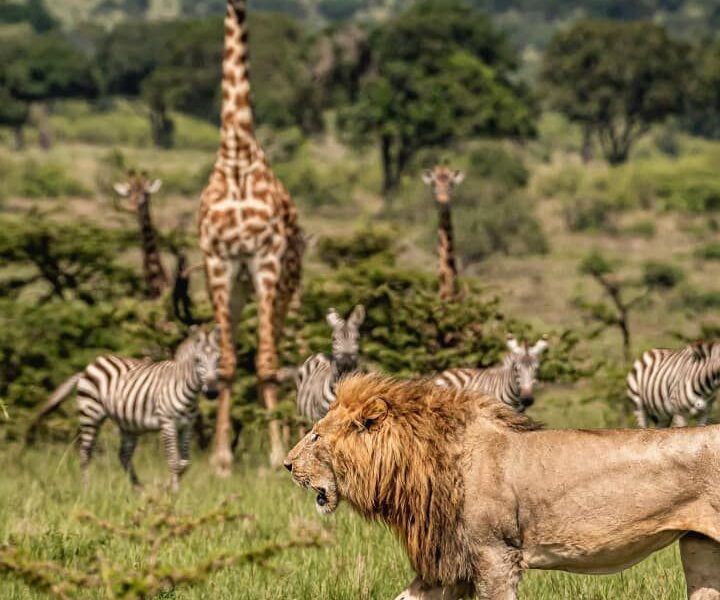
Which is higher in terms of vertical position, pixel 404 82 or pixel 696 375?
pixel 696 375

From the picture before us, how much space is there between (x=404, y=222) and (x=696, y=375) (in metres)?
26.6

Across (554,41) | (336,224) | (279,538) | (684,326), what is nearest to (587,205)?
(336,224)

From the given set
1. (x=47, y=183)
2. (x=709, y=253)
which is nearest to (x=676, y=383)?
(x=709, y=253)

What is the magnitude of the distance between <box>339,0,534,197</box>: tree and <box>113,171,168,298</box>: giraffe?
99.2 ft

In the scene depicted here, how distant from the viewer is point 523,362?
1050 centimetres

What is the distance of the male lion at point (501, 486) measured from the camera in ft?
18.5

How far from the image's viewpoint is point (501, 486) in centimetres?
577

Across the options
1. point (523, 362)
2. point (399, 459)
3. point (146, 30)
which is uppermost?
point (399, 459)

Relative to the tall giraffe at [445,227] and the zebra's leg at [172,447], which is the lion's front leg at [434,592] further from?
the tall giraffe at [445,227]

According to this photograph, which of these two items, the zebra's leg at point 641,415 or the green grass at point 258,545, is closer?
the green grass at point 258,545

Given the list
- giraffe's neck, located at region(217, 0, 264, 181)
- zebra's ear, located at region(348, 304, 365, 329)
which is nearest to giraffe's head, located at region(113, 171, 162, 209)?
giraffe's neck, located at region(217, 0, 264, 181)

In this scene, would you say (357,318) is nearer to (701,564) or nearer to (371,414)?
(371,414)

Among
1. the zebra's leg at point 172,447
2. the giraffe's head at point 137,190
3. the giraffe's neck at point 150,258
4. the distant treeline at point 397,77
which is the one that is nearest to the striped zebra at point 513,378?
the zebra's leg at point 172,447

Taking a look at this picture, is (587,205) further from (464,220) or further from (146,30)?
(146,30)
